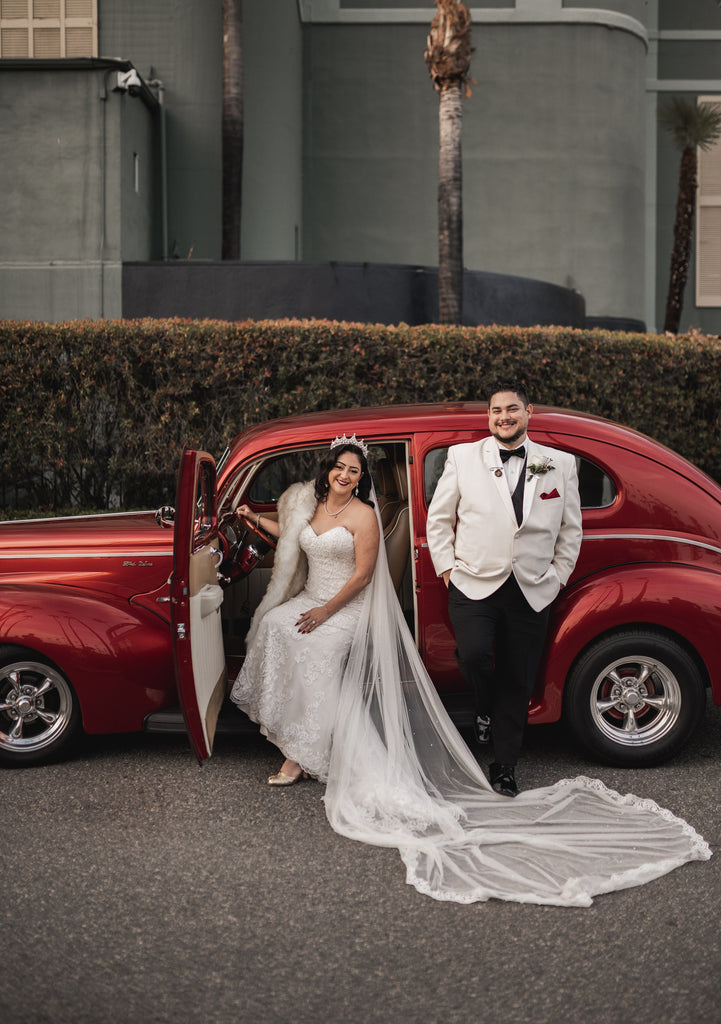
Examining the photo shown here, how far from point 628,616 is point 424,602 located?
3.25 ft

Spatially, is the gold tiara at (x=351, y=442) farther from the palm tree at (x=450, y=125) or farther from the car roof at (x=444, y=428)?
the palm tree at (x=450, y=125)

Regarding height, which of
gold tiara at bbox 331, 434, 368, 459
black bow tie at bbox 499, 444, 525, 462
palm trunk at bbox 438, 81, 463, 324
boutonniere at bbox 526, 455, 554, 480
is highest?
palm trunk at bbox 438, 81, 463, 324

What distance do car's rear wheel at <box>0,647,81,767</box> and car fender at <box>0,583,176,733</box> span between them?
0.10 meters

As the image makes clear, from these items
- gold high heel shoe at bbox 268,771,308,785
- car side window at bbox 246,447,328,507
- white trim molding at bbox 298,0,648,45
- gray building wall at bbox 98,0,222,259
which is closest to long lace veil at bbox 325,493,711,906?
gold high heel shoe at bbox 268,771,308,785

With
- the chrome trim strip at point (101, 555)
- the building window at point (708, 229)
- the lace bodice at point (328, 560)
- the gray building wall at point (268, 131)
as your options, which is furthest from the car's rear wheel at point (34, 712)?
the building window at point (708, 229)

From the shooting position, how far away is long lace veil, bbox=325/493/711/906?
3793 mm

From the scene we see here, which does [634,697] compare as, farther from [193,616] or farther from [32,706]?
[32,706]

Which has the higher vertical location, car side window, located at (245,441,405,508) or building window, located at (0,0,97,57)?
building window, located at (0,0,97,57)

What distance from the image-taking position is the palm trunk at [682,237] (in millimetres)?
20578

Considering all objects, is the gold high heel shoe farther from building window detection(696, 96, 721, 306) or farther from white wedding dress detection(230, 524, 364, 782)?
building window detection(696, 96, 721, 306)

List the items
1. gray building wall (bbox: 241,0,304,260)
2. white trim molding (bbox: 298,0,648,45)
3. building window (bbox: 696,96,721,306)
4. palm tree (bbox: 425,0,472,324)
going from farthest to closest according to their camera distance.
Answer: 1. building window (bbox: 696,96,721,306)
2. white trim molding (bbox: 298,0,648,45)
3. gray building wall (bbox: 241,0,304,260)
4. palm tree (bbox: 425,0,472,324)

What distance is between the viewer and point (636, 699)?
16.3 feet

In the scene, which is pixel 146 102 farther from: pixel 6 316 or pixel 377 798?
pixel 377 798

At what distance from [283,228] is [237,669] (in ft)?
44.9
